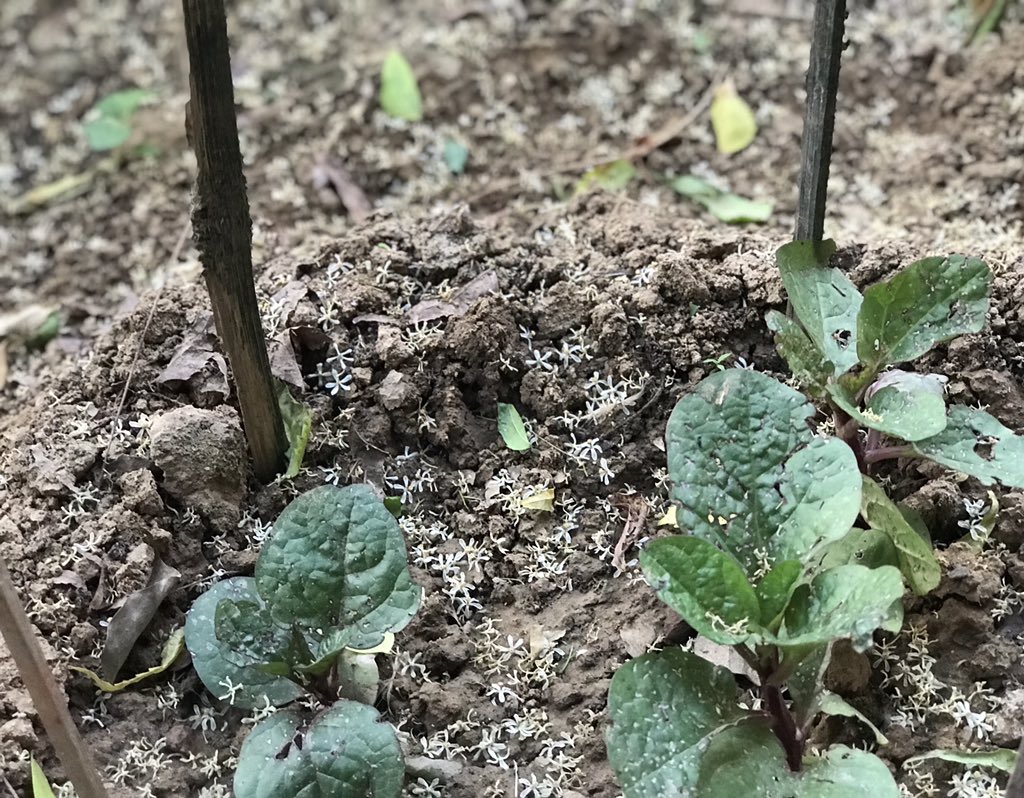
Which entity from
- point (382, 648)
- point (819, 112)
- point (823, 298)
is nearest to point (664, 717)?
point (382, 648)

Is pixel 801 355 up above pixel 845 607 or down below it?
above

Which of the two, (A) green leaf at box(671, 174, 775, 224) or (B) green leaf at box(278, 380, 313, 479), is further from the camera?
(A) green leaf at box(671, 174, 775, 224)

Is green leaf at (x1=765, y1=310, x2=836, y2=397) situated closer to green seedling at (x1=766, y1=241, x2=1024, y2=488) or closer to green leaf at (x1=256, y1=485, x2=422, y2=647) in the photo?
green seedling at (x1=766, y1=241, x2=1024, y2=488)

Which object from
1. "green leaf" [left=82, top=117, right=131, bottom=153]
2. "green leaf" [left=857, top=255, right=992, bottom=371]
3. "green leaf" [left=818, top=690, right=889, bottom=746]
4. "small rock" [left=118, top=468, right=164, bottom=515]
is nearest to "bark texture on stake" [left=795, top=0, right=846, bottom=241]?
"green leaf" [left=857, top=255, right=992, bottom=371]

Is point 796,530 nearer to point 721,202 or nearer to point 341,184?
point 721,202

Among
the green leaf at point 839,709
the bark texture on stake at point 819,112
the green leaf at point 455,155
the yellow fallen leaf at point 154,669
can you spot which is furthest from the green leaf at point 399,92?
the green leaf at point 839,709

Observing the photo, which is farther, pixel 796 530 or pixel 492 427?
pixel 492 427

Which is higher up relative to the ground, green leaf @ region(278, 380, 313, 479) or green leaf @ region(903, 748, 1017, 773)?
green leaf @ region(278, 380, 313, 479)
